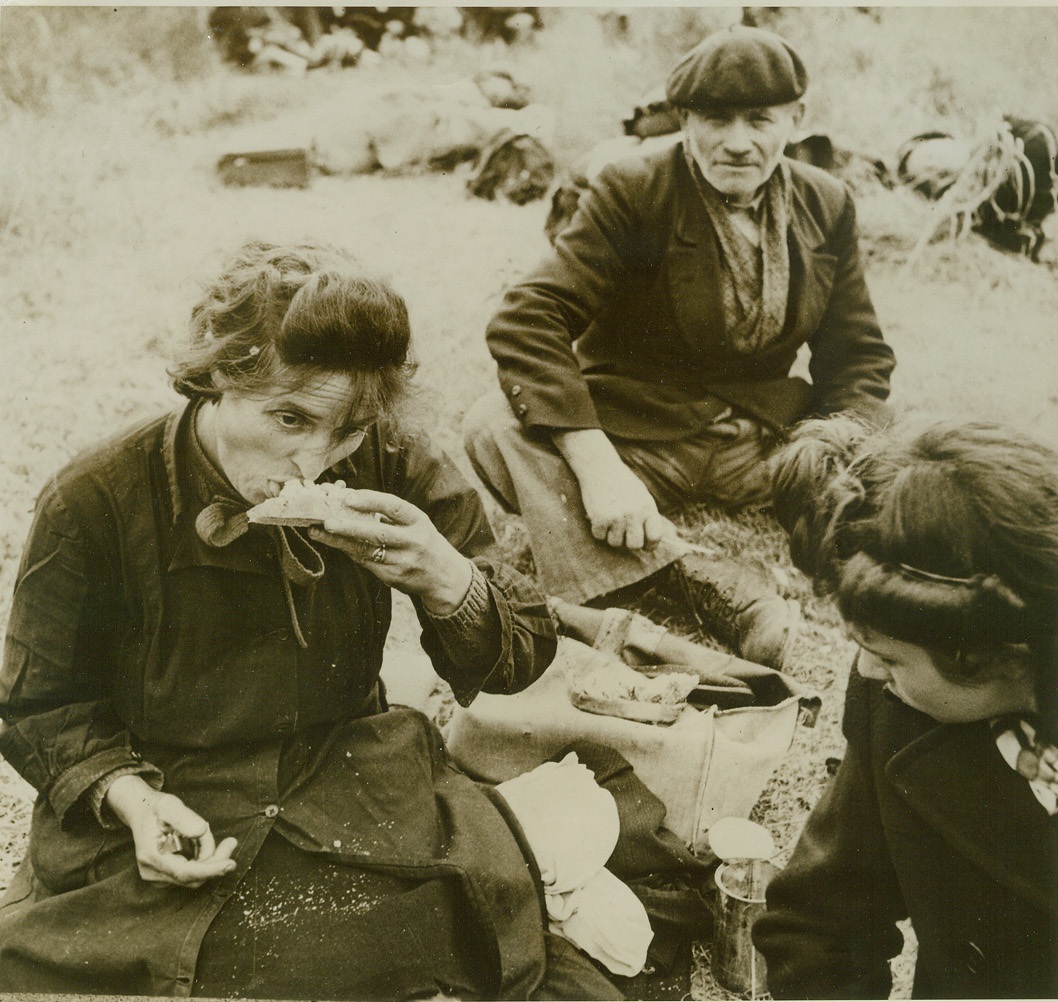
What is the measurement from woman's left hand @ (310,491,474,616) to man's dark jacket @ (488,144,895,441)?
46 cm

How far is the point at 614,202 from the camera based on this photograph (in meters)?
2.62

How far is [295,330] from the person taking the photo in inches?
91.3

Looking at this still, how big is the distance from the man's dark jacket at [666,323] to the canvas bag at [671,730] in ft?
2.01

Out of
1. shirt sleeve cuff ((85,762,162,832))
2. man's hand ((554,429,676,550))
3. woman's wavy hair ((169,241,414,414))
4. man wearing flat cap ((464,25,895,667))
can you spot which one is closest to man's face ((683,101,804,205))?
man wearing flat cap ((464,25,895,667))

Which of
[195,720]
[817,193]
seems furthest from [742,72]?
[195,720]

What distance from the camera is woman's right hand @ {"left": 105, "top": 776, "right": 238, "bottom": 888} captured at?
2316mm

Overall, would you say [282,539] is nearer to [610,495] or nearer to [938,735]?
[610,495]

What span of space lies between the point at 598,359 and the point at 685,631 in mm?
790

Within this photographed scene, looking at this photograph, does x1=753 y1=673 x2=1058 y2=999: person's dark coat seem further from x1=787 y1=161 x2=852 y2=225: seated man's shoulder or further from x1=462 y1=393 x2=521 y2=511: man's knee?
x1=787 y1=161 x2=852 y2=225: seated man's shoulder

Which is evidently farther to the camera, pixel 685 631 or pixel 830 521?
pixel 685 631

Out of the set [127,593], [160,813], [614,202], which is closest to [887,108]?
[614,202]

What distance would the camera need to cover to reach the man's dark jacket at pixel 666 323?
8.59 feet

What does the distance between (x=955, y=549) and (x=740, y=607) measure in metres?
0.57

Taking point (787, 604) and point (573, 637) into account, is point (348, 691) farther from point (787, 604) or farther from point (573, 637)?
point (787, 604)
